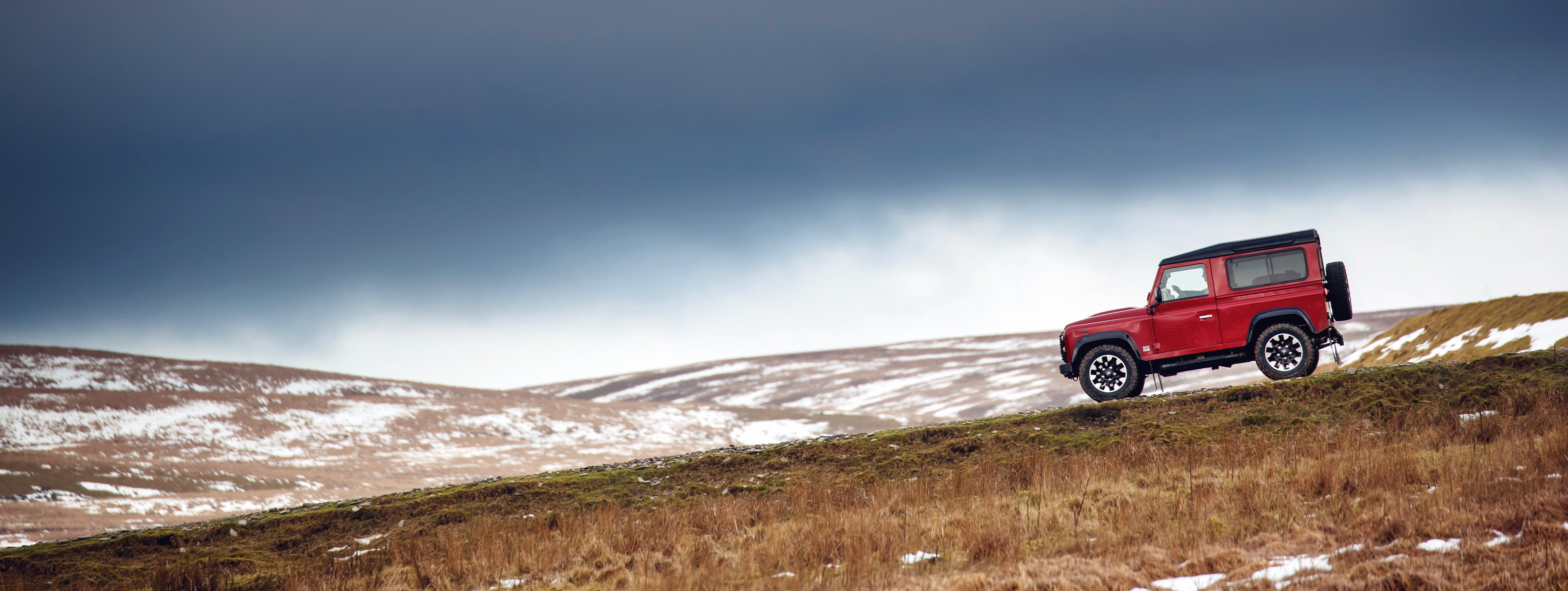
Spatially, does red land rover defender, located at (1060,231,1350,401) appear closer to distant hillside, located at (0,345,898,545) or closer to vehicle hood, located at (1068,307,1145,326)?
vehicle hood, located at (1068,307,1145,326)

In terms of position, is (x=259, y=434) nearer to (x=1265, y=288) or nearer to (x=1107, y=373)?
(x=1107, y=373)

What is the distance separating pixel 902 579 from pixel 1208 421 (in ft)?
23.3

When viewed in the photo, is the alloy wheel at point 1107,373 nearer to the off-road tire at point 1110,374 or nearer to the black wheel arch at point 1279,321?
the off-road tire at point 1110,374

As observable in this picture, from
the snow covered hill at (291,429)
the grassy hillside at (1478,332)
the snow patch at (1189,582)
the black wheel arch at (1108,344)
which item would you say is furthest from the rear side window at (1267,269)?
the snow covered hill at (291,429)

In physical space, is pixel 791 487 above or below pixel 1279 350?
below

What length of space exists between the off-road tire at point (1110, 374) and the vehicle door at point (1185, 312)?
1.72ft

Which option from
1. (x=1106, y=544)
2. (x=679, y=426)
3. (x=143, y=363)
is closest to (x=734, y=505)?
(x=1106, y=544)

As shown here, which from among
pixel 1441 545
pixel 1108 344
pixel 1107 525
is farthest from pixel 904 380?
pixel 1441 545

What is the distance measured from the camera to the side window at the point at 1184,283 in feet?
43.7

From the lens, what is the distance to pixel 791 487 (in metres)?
10.5

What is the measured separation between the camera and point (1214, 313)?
1315 centimetres

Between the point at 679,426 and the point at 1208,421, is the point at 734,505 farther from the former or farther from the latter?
the point at 679,426

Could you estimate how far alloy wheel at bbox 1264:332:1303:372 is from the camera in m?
13.0

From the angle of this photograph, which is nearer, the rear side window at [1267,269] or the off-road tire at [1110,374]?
the rear side window at [1267,269]
